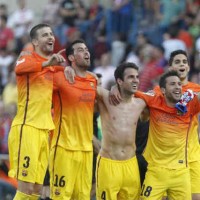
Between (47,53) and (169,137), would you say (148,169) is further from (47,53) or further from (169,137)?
(47,53)

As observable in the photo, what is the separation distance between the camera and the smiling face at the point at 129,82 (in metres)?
16.3

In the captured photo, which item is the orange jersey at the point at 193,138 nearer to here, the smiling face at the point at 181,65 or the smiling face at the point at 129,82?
the smiling face at the point at 181,65

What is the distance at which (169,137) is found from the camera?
53.8 ft

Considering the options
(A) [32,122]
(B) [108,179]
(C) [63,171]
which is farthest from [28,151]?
(B) [108,179]

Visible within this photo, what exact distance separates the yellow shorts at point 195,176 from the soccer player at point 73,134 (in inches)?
58.1

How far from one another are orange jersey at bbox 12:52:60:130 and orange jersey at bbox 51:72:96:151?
169mm

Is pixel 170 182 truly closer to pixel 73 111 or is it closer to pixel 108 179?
pixel 108 179

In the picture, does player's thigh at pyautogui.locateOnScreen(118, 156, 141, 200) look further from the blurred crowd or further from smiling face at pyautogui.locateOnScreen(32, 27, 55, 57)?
the blurred crowd

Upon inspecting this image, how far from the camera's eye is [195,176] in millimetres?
16719

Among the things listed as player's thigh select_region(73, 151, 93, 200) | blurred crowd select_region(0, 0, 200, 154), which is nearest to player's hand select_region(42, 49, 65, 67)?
player's thigh select_region(73, 151, 93, 200)

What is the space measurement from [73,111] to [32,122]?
23.5 inches

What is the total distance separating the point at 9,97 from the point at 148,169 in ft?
25.6

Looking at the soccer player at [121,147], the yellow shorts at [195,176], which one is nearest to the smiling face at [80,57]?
the soccer player at [121,147]

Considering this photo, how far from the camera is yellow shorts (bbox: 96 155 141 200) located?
53.2 feet
